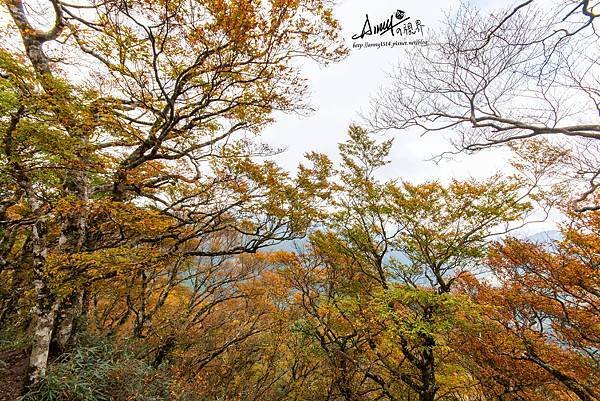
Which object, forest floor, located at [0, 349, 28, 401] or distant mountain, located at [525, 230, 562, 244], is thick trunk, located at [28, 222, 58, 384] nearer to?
forest floor, located at [0, 349, 28, 401]

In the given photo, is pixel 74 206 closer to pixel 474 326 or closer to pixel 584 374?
pixel 474 326

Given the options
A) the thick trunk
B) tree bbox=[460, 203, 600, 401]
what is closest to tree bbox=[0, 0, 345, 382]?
the thick trunk

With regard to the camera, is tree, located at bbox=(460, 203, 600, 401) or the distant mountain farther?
the distant mountain

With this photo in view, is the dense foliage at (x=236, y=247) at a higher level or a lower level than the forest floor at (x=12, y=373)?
higher

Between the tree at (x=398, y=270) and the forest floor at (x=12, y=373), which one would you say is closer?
the forest floor at (x=12, y=373)

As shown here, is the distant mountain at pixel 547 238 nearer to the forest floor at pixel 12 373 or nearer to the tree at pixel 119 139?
the tree at pixel 119 139

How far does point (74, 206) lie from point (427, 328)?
6.77 meters

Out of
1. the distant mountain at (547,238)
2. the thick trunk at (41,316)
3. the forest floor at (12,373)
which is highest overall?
the distant mountain at (547,238)

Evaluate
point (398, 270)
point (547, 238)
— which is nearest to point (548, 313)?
point (547, 238)

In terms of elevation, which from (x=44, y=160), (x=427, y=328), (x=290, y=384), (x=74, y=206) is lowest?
(x=290, y=384)

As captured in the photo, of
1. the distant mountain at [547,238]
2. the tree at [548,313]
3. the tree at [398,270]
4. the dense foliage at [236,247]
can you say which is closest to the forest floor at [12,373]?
the dense foliage at [236,247]

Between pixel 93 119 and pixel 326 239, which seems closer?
pixel 93 119

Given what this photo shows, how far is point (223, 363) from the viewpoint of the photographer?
11641 mm

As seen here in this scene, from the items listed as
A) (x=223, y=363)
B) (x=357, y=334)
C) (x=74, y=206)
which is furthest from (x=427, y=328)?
(x=223, y=363)
